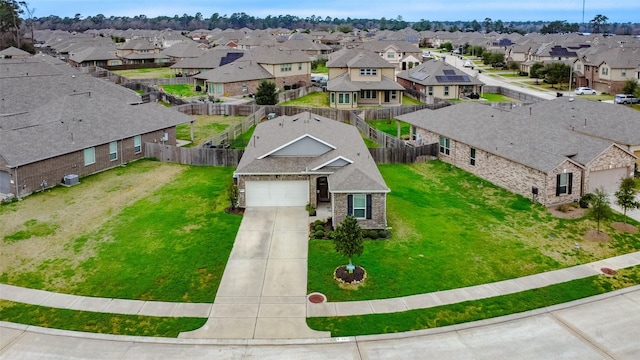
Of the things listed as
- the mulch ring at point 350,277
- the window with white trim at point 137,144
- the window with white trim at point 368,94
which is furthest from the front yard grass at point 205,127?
the mulch ring at point 350,277

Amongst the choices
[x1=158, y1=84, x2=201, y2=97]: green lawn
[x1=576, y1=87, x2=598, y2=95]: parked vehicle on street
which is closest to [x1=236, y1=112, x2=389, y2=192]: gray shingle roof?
[x1=158, y1=84, x2=201, y2=97]: green lawn

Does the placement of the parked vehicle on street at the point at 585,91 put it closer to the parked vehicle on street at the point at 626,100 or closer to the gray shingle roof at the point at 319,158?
the parked vehicle on street at the point at 626,100

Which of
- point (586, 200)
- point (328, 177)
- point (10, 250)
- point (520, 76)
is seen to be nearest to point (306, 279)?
point (328, 177)

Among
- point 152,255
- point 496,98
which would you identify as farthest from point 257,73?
point 152,255

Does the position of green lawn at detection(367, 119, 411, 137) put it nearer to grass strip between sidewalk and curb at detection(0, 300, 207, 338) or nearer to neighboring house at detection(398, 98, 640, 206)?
neighboring house at detection(398, 98, 640, 206)

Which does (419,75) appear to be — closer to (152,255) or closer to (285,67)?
(285,67)

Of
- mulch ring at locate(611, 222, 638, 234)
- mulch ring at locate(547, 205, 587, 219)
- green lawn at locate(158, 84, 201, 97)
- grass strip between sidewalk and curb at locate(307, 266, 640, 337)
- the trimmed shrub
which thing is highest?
green lawn at locate(158, 84, 201, 97)

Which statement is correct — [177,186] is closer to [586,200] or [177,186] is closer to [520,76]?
[586,200]
